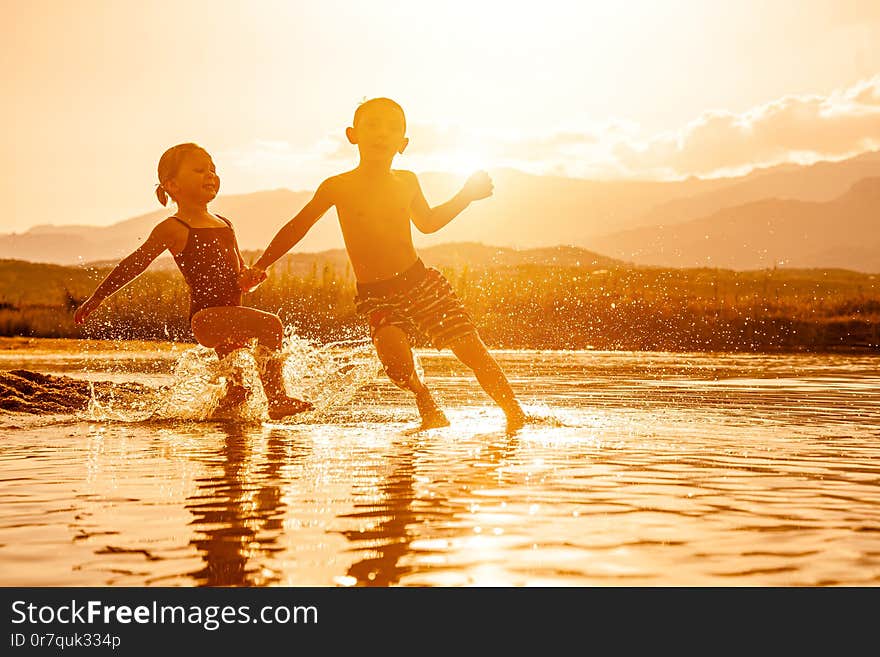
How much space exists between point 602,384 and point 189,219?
6417 mm

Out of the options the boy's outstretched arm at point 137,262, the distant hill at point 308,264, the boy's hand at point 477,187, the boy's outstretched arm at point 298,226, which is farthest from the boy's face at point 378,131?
the distant hill at point 308,264

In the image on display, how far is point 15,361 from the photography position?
54.5 feet

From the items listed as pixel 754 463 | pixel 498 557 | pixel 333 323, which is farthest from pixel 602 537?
pixel 333 323

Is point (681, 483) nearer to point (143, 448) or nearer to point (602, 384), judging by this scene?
point (143, 448)

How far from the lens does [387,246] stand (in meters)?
8.13

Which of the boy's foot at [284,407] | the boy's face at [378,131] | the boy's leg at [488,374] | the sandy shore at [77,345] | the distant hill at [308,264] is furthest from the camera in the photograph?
the distant hill at [308,264]

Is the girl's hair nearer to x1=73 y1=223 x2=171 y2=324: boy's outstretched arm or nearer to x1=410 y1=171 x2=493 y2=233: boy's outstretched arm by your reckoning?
x1=73 y1=223 x2=171 y2=324: boy's outstretched arm

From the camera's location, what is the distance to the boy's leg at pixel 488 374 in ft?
27.3

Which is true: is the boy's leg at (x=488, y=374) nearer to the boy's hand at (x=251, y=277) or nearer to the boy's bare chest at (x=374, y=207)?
the boy's bare chest at (x=374, y=207)

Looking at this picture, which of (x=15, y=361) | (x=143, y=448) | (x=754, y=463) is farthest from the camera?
(x=15, y=361)

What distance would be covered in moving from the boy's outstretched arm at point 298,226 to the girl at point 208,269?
1.04 feet

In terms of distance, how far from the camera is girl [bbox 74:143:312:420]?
816 cm

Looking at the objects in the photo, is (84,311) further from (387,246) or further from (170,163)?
(387,246)

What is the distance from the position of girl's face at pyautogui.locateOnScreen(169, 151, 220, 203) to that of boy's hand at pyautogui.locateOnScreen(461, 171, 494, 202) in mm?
1779
